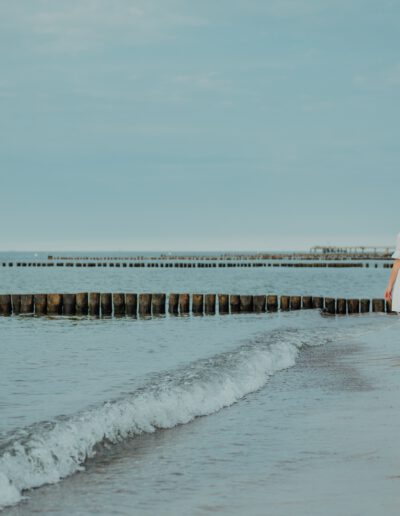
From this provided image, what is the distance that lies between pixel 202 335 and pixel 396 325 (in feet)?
18.5

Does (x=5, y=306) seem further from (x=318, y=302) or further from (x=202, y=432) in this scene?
(x=202, y=432)

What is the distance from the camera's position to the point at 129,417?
7.91m

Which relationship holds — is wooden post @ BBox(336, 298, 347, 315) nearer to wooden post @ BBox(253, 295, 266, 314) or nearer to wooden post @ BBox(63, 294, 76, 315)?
wooden post @ BBox(253, 295, 266, 314)

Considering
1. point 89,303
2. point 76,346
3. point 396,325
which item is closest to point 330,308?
point 396,325

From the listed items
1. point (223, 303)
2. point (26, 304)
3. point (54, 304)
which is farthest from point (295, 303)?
point (26, 304)

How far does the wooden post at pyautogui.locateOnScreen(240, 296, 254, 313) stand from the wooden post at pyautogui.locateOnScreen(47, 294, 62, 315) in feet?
Result: 22.5

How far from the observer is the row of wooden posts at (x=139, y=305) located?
1080 inches

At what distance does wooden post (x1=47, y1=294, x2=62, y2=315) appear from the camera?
27359 mm

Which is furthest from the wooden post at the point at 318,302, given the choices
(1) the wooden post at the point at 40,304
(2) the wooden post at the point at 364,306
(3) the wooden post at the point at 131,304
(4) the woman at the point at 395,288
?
(4) the woman at the point at 395,288

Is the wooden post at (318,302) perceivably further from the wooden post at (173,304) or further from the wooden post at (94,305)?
the wooden post at (94,305)

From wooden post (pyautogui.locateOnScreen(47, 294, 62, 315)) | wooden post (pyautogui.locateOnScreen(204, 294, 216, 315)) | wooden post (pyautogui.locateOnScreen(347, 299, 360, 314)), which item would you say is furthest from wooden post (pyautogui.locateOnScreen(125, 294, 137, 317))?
wooden post (pyautogui.locateOnScreen(347, 299, 360, 314))

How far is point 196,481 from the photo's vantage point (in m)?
5.61

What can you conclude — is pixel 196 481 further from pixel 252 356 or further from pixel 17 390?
pixel 252 356

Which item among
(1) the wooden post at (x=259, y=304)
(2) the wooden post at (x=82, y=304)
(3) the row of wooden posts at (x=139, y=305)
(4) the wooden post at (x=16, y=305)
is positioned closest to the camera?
(4) the wooden post at (x=16, y=305)
